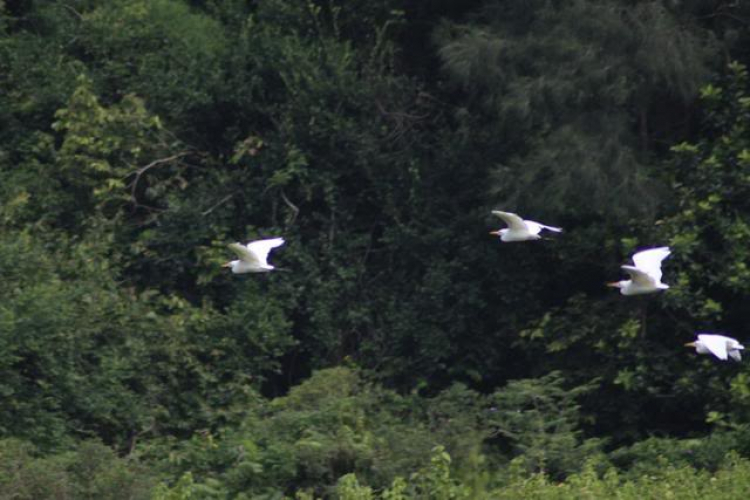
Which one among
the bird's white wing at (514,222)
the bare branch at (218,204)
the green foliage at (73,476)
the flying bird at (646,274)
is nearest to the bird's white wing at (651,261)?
the flying bird at (646,274)

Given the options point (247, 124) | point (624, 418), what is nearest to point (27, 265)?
point (247, 124)

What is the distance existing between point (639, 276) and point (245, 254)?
3.35m

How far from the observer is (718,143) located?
12.3 m

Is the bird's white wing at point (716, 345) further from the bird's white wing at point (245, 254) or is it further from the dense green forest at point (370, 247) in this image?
the bird's white wing at point (245, 254)

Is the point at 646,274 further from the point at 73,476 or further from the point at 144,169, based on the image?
the point at 144,169

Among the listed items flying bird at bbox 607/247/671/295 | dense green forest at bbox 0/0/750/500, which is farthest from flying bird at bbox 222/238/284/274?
flying bird at bbox 607/247/671/295

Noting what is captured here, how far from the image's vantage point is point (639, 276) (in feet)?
36.0

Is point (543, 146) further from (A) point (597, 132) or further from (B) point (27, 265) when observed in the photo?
(B) point (27, 265)

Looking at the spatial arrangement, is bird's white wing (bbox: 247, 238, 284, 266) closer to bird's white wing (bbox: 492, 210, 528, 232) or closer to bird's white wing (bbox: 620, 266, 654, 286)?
bird's white wing (bbox: 492, 210, 528, 232)

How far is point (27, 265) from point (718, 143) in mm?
6353

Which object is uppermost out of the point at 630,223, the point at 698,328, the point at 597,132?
the point at 597,132

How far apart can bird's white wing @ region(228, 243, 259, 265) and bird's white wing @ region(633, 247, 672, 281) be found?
3267 mm

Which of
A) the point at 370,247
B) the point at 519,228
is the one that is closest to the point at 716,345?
the point at 519,228

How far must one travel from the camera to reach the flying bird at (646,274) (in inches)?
432
